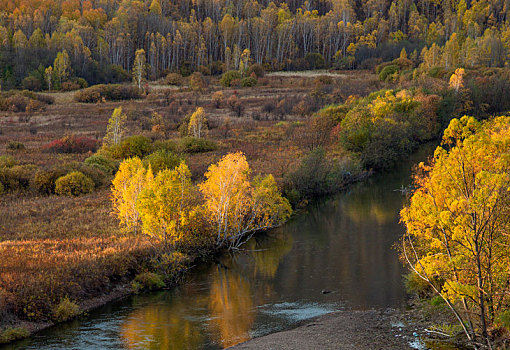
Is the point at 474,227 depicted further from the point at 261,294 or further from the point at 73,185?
the point at 73,185

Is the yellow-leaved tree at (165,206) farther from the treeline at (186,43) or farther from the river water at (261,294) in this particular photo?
the treeline at (186,43)

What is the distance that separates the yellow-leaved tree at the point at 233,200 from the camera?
3275 cm

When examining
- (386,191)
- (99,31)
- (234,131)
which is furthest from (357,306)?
(99,31)

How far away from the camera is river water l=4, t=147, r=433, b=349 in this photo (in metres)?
22.0

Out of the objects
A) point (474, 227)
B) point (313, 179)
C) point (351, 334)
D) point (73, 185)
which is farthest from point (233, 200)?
point (474, 227)

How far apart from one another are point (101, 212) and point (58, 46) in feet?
353

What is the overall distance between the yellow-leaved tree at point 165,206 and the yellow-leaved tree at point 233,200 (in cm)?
285

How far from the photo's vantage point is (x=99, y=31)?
152 m

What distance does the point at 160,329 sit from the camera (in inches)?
897

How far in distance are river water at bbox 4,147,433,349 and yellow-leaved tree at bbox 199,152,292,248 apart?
1448mm

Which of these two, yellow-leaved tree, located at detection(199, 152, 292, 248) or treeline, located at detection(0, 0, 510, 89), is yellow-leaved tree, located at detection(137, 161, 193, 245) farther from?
treeline, located at detection(0, 0, 510, 89)

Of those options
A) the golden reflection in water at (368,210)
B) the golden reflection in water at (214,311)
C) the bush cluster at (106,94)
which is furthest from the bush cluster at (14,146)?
the bush cluster at (106,94)

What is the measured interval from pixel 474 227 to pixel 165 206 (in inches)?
669

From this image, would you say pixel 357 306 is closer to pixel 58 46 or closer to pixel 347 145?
pixel 347 145
